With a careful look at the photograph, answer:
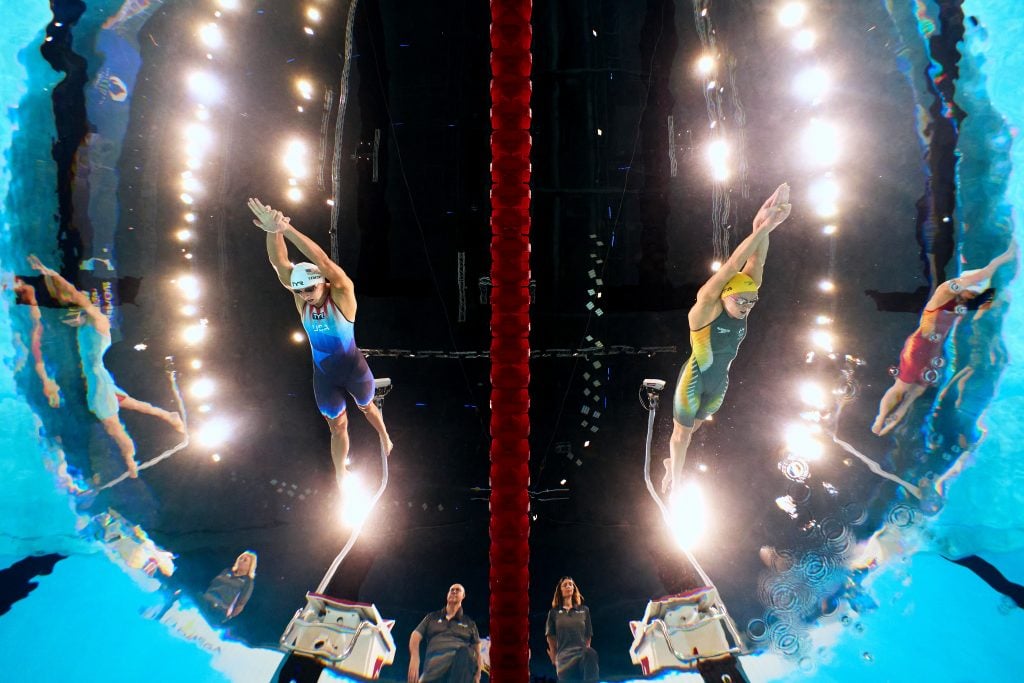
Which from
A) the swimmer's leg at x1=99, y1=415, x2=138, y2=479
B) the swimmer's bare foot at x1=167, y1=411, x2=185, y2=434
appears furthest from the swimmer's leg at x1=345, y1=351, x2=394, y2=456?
the swimmer's leg at x1=99, y1=415, x2=138, y2=479

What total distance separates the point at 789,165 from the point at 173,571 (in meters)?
2.33

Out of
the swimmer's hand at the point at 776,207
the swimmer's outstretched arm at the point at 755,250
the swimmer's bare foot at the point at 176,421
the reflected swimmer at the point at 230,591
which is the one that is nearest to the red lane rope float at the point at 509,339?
the swimmer's outstretched arm at the point at 755,250

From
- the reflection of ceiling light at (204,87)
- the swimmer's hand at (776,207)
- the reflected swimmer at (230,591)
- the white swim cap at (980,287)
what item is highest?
the reflection of ceiling light at (204,87)

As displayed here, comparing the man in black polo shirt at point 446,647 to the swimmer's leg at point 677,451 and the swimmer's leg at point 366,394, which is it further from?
the swimmer's leg at point 677,451

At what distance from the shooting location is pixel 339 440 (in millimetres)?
1708

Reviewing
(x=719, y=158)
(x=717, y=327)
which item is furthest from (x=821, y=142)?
(x=717, y=327)

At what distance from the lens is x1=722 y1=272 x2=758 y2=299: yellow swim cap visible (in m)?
1.63

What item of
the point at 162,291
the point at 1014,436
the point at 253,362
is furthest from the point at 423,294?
the point at 1014,436

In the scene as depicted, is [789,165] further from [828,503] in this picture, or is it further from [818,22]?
[828,503]

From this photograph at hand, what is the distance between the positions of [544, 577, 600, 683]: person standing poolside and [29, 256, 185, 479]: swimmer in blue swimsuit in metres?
1.38

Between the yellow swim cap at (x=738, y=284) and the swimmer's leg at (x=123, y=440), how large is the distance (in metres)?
1.94

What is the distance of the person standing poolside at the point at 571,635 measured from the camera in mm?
1855

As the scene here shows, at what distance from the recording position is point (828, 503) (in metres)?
1.77

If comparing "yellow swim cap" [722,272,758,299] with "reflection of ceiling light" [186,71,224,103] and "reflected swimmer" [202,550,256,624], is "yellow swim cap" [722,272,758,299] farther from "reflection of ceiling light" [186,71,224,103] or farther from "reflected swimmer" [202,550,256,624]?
"reflected swimmer" [202,550,256,624]
